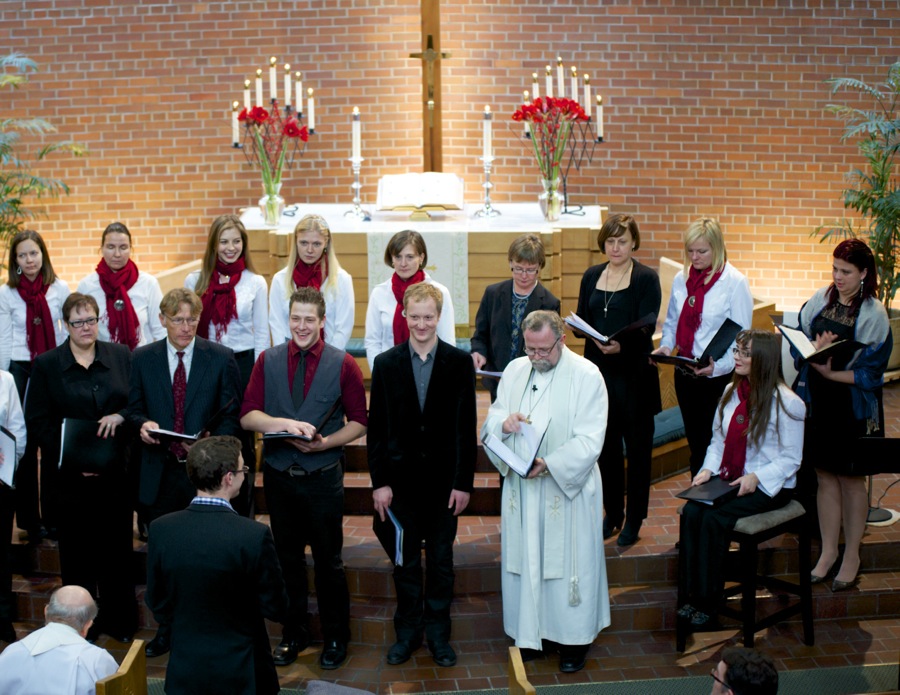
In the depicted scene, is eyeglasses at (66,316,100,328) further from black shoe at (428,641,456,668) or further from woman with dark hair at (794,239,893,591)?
woman with dark hair at (794,239,893,591)

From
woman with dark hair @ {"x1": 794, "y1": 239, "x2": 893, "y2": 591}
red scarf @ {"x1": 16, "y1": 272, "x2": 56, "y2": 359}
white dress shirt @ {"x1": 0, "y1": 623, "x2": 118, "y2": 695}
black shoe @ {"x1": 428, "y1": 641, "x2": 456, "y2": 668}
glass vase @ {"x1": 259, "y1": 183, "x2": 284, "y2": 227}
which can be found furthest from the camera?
glass vase @ {"x1": 259, "y1": 183, "x2": 284, "y2": 227}

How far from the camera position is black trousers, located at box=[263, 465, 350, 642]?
5.23 metres

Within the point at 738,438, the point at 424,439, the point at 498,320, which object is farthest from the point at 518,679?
the point at 498,320

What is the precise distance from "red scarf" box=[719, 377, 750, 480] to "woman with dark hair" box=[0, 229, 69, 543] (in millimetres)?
3501

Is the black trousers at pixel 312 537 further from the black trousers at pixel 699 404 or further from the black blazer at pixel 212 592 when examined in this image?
the black trousers at pixel 699 404

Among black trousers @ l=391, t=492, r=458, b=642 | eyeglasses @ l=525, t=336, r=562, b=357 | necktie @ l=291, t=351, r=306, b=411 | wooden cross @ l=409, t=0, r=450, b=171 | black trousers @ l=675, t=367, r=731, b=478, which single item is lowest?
black trousers @ l=391, t=492, r=458, b=642

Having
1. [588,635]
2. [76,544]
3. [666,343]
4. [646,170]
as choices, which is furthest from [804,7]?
[76,544]

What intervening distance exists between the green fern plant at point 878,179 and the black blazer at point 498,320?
152 inches

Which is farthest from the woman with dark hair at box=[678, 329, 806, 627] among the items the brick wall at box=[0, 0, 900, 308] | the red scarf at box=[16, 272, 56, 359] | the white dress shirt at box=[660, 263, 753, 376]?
the brick wall at box=[0, 0, 900, 308]

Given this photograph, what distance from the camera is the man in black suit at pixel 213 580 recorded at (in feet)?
13.0

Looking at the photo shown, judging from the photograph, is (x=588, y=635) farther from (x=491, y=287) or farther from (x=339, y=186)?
(x=339, y=186)

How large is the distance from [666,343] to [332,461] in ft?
6.53

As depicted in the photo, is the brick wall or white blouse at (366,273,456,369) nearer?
white blouse at (366,273,456,369)

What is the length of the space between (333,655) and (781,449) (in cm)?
231
